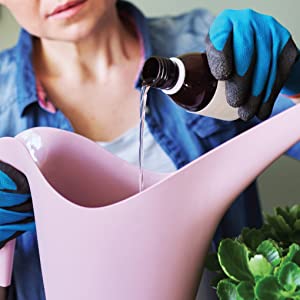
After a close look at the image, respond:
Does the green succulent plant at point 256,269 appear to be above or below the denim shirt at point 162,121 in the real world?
above

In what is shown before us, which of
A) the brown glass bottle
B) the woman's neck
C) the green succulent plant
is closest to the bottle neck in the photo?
the brown glass bottle

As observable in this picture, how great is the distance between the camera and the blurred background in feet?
3.63

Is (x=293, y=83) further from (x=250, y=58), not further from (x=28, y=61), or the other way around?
(x=28, y=61)

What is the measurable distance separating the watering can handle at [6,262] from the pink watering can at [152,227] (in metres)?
0.09

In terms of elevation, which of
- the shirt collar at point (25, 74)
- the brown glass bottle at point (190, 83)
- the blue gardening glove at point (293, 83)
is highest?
the brown glass bottle at point (190, 83)

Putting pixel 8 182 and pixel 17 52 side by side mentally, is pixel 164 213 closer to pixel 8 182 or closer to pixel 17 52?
pixel 8 182

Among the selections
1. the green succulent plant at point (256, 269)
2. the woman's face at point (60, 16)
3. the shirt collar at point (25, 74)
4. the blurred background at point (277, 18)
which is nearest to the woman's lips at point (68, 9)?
the woman's face at point (60, 16)

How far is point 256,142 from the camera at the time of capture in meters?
0.38

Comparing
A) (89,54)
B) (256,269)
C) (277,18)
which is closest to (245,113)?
(256,269)

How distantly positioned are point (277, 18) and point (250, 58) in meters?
0.74

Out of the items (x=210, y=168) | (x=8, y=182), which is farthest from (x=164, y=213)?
(x=8, y=182)

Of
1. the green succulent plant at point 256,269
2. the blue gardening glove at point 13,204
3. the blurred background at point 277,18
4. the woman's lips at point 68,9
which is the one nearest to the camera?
the green succulent plant at point 256,269

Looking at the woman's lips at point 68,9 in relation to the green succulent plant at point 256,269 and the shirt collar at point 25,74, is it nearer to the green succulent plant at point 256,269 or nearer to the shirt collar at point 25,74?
the shirt collar at point 25,74

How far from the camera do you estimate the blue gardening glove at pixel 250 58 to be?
1.56 ft
